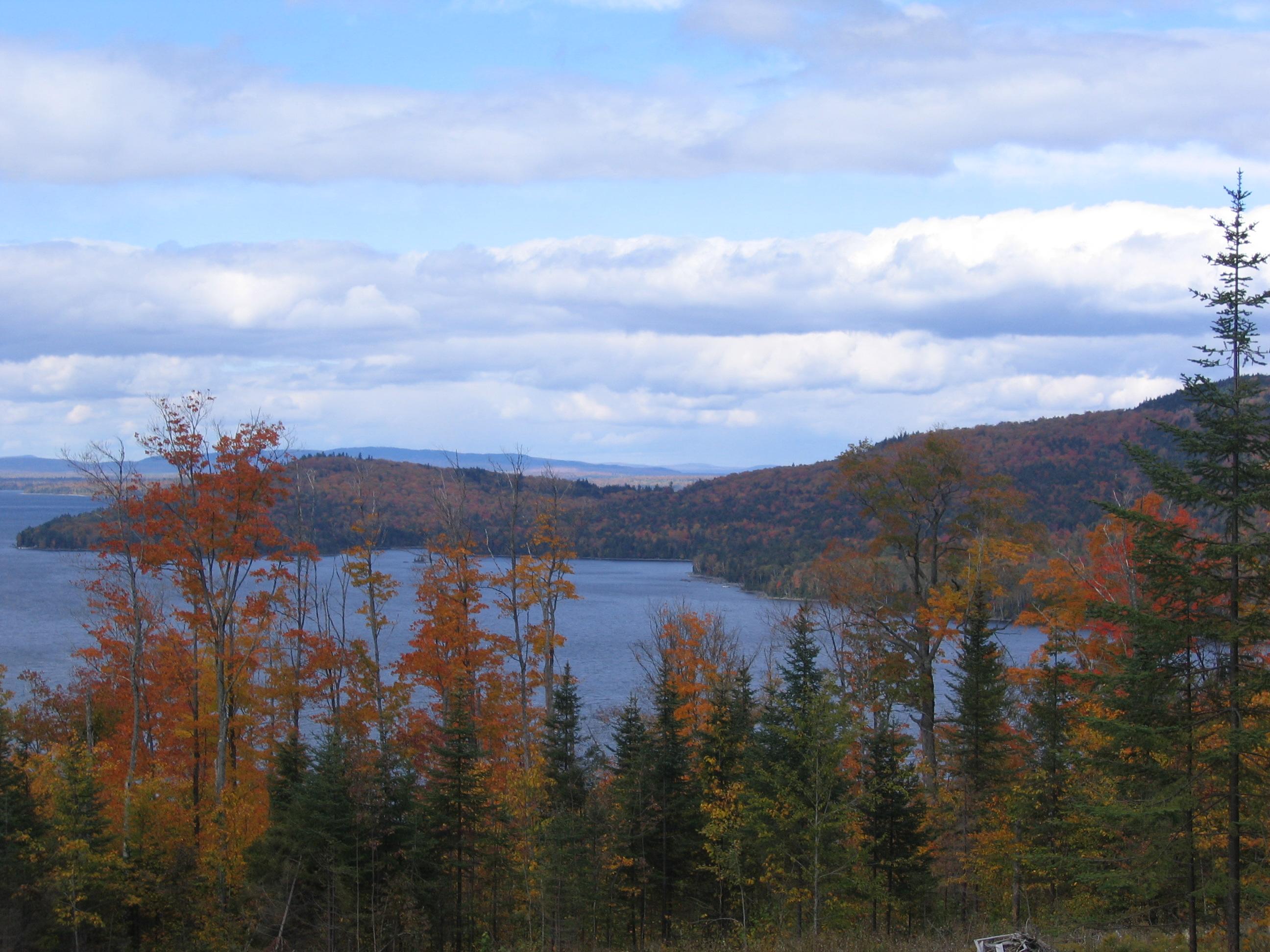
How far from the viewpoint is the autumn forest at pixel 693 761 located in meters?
12.8

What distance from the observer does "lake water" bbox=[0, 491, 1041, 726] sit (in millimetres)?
57594

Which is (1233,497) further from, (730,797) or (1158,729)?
(730,797)

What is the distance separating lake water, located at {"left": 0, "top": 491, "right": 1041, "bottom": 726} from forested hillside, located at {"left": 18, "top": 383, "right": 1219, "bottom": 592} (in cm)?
452

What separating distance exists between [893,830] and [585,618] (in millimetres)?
66005

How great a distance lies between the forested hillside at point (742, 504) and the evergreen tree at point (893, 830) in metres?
46.2

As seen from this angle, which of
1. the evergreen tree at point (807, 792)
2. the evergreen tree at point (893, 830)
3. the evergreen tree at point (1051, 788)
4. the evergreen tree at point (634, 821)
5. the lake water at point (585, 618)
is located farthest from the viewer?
the lake water at point (585, 618)

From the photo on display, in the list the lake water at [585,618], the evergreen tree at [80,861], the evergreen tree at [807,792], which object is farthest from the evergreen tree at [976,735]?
the evergreen tree at [80,861]

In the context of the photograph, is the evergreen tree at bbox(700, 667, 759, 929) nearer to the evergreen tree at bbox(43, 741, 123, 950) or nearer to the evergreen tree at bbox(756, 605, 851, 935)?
the evergreen tree at bbox(756, 605, 851, 935)

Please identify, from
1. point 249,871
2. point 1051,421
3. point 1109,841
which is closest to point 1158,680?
point 1109,841

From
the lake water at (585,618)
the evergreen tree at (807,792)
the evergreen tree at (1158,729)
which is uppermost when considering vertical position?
the evergreen tree at (1158,729)

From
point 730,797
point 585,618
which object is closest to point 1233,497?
point 730,797

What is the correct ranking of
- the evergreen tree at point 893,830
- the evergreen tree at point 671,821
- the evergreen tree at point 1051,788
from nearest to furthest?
the evergreen tree at point 1051,788 < the evergreen tree at point 893,830 < the evergreen tree at point 671,821

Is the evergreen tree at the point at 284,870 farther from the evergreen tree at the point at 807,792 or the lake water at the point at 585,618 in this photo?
the lake water at the point at 585,618

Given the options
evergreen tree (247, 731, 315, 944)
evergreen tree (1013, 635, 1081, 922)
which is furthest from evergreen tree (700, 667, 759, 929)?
evergreen tree (247, 731, 315, 944)
